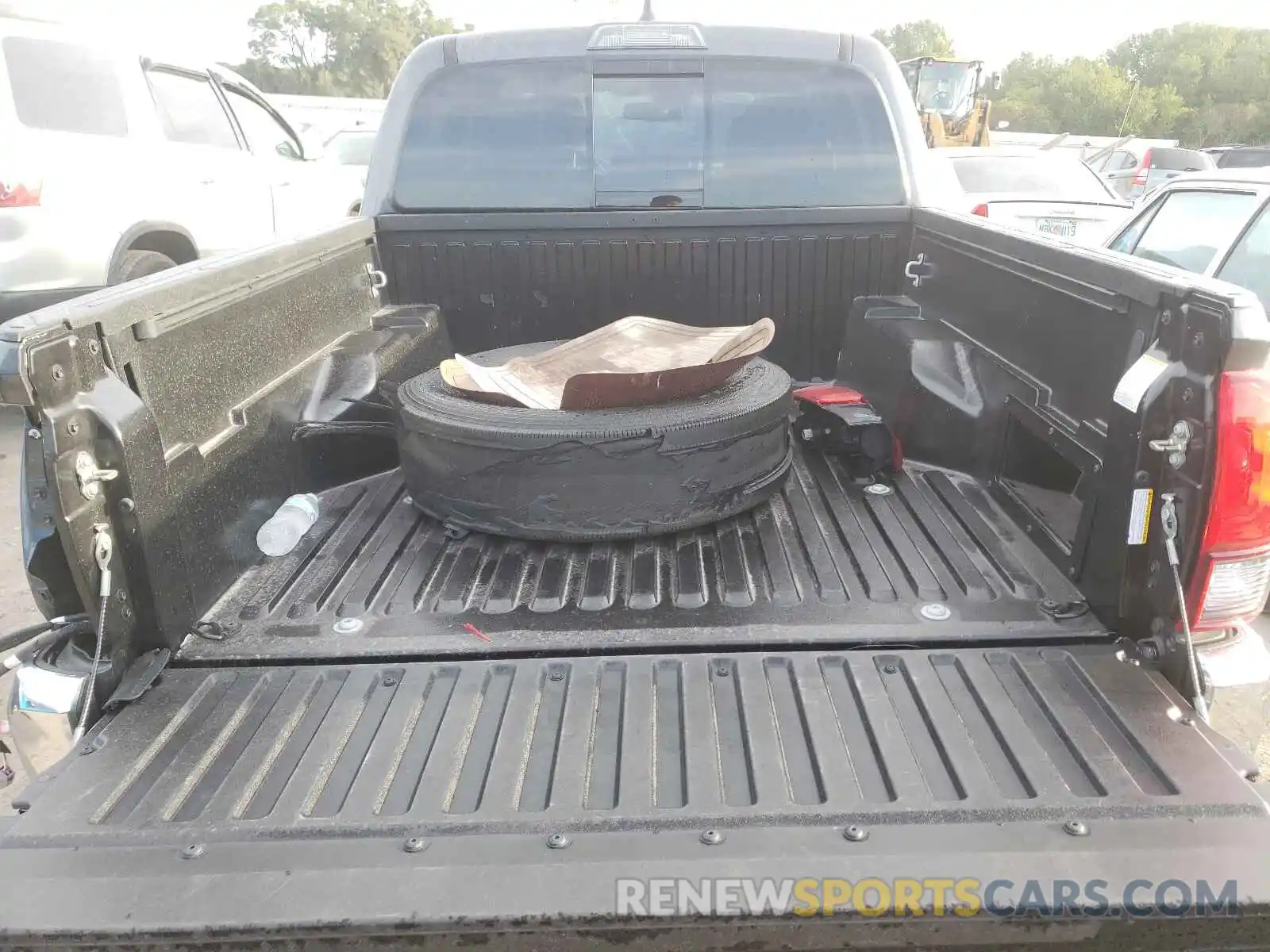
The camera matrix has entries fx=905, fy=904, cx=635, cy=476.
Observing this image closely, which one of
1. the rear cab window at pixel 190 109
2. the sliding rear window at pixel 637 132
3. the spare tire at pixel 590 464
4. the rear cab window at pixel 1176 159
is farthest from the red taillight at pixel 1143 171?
the spare tire at pixel 590 464

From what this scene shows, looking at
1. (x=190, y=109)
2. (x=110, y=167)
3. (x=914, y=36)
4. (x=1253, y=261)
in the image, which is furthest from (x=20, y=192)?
(x=914, y=36)

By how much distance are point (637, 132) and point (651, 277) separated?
1.63ft

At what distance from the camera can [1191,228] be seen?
5469 millimetres

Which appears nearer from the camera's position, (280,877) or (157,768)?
(280,877)

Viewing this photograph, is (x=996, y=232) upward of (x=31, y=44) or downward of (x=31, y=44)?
downward

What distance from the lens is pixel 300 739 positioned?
5.08 ft

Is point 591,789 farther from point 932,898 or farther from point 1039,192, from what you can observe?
point 1039,192

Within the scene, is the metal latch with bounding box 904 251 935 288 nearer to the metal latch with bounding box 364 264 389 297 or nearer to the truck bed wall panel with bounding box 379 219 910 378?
the truck bed wall panel with bounding box 379 219 910 378

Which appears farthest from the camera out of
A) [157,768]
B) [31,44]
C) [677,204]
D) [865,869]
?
[31,44]

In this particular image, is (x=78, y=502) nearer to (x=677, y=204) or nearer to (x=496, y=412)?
(x=496, y=412)

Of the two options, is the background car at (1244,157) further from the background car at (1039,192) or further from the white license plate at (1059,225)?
the white license plate at (1059,225)

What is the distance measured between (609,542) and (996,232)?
129 centimetres

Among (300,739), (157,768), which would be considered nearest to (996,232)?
(300,739)

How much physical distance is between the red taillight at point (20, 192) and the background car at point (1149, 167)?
16.2 m
